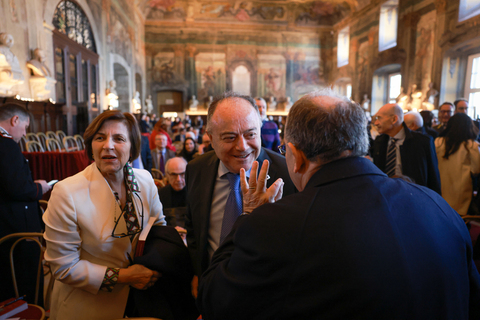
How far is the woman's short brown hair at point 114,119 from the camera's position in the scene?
155 centimetres

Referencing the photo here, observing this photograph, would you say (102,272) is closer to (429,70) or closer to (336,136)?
(336,136)

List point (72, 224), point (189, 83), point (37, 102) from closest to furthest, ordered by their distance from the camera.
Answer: point (72, 224) → point (37, 102) → point (189, 83)

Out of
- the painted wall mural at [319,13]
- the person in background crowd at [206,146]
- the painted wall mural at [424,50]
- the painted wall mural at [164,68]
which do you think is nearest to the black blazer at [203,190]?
the person in background crowd at [206,146]

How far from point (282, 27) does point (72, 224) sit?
24323mm

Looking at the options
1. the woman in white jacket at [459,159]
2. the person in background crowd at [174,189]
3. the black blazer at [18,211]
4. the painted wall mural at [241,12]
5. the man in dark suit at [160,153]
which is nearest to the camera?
the black blazer at [18,211]

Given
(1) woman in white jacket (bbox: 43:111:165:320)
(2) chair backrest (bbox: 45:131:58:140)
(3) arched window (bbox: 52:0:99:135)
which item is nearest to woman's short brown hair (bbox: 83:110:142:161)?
(1) woman in white jacket (bbox: 43:111:165:320)

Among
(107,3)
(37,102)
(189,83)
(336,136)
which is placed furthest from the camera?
(189,83)

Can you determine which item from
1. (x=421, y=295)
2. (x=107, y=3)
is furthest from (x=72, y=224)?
(x=107, y=3)

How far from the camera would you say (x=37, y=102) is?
7297 millimetres

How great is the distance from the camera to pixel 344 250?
795 millimetres

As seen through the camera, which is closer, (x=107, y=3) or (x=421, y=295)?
(x=421, y=295)

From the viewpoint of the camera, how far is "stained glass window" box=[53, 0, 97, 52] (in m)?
9.62

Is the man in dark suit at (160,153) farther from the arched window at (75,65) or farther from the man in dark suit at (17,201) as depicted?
the arched window at (75,65)

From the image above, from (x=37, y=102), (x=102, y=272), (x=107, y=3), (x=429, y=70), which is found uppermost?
(x=107, y=3)
